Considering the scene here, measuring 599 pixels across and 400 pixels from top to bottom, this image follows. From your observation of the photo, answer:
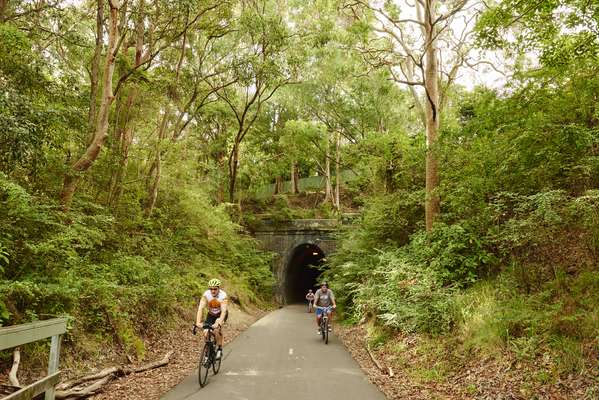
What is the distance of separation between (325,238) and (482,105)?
17.1m

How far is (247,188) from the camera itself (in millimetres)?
32750

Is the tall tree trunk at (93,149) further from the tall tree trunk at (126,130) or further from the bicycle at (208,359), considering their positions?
the bicycle at (208,359)

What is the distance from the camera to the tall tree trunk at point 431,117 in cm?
1207

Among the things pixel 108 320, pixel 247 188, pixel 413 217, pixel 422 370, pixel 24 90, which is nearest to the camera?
pixel 422 370

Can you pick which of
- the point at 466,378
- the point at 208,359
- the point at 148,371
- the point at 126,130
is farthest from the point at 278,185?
the point at 466,378

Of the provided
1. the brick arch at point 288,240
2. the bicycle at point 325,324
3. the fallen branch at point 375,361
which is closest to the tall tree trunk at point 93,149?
the bicycle at point 325,324

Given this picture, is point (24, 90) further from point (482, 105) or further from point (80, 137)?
point (482, 105)

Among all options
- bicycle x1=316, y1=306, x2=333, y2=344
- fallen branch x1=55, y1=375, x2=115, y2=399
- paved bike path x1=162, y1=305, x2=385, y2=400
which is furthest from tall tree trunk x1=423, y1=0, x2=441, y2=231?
fallen branch x1=55, y1=375, x2=115, y2=399

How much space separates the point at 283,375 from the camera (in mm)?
7430

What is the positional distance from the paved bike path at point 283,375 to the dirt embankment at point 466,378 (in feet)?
1.76

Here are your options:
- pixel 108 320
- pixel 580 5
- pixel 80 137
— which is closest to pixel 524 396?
pixel 580 5

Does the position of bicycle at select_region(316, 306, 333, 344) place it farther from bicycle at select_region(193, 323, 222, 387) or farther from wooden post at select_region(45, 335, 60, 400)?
wooden post at select_region(45, 335, 60, 400)

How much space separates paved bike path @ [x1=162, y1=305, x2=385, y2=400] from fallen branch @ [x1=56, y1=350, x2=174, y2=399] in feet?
3.59

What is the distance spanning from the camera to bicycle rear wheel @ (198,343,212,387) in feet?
21.9
